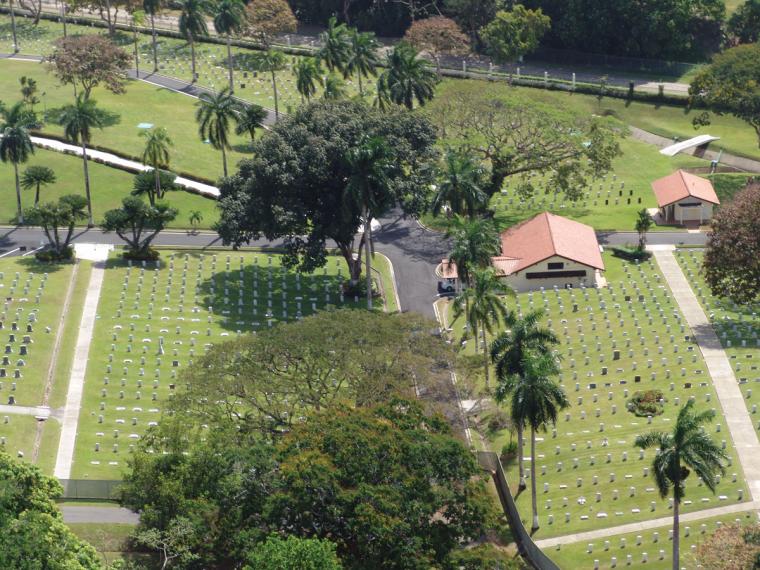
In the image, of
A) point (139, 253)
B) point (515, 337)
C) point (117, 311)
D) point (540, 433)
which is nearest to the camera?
point (515, 337)

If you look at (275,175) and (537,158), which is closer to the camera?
(275,175)

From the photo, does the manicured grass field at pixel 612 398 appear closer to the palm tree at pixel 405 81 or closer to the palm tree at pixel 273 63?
the palm tree at pixel 405 81

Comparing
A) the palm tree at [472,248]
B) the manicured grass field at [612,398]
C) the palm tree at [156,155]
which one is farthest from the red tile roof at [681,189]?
the palm tree at [156,155]

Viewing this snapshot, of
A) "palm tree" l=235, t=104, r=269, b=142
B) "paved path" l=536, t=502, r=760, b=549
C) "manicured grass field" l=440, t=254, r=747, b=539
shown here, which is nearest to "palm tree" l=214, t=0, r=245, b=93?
"palm tree" l=235, t=104, r=269, b=142

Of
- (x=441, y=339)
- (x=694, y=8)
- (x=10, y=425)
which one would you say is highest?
(x=694, y=8)

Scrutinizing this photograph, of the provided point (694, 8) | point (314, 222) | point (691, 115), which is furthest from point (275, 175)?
point (694, 8)

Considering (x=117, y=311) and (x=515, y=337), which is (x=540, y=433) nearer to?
(x=515, y=337)
